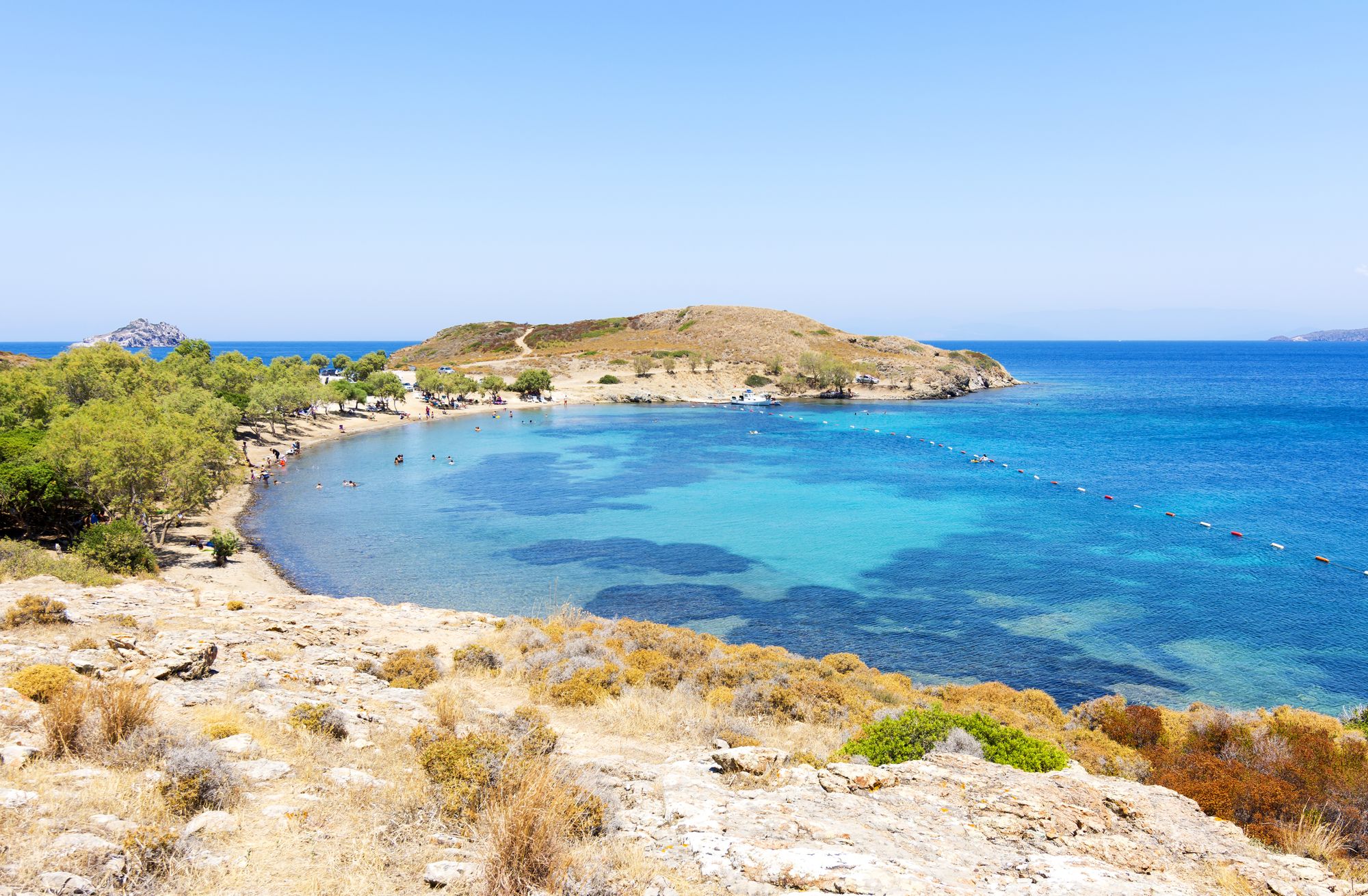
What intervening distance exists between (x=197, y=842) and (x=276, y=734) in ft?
12.7

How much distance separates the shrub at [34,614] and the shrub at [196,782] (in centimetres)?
1111

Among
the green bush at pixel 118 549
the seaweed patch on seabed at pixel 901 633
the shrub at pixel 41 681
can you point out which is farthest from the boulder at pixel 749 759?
the green bush at pixel 118 549

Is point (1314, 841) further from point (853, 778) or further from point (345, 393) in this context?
point (345, 393)

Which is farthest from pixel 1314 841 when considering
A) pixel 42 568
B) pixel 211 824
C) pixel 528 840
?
pixel 42 568

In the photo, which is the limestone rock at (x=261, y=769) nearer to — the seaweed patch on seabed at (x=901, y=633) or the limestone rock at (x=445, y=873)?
the limestone rock at (x=445, y=873)

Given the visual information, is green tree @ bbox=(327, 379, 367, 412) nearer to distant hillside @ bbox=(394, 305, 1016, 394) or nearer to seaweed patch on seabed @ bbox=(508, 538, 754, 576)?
distant hillside @ bbox=(394, 305, 1016, 394)

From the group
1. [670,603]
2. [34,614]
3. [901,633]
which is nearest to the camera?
[34,614]

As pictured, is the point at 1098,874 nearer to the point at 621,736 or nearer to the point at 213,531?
the point at 621,736

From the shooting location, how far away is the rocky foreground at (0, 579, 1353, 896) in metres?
6.96

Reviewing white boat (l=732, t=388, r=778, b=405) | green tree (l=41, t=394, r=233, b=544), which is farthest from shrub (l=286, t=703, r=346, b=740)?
white boat (l=732, t=388, r=778, b=405)

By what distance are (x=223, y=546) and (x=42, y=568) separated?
31.4 feet

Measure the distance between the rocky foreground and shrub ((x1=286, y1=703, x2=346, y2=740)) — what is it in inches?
3.1

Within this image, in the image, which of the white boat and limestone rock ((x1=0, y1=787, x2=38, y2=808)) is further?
the white boat

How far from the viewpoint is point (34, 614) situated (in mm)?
16047
